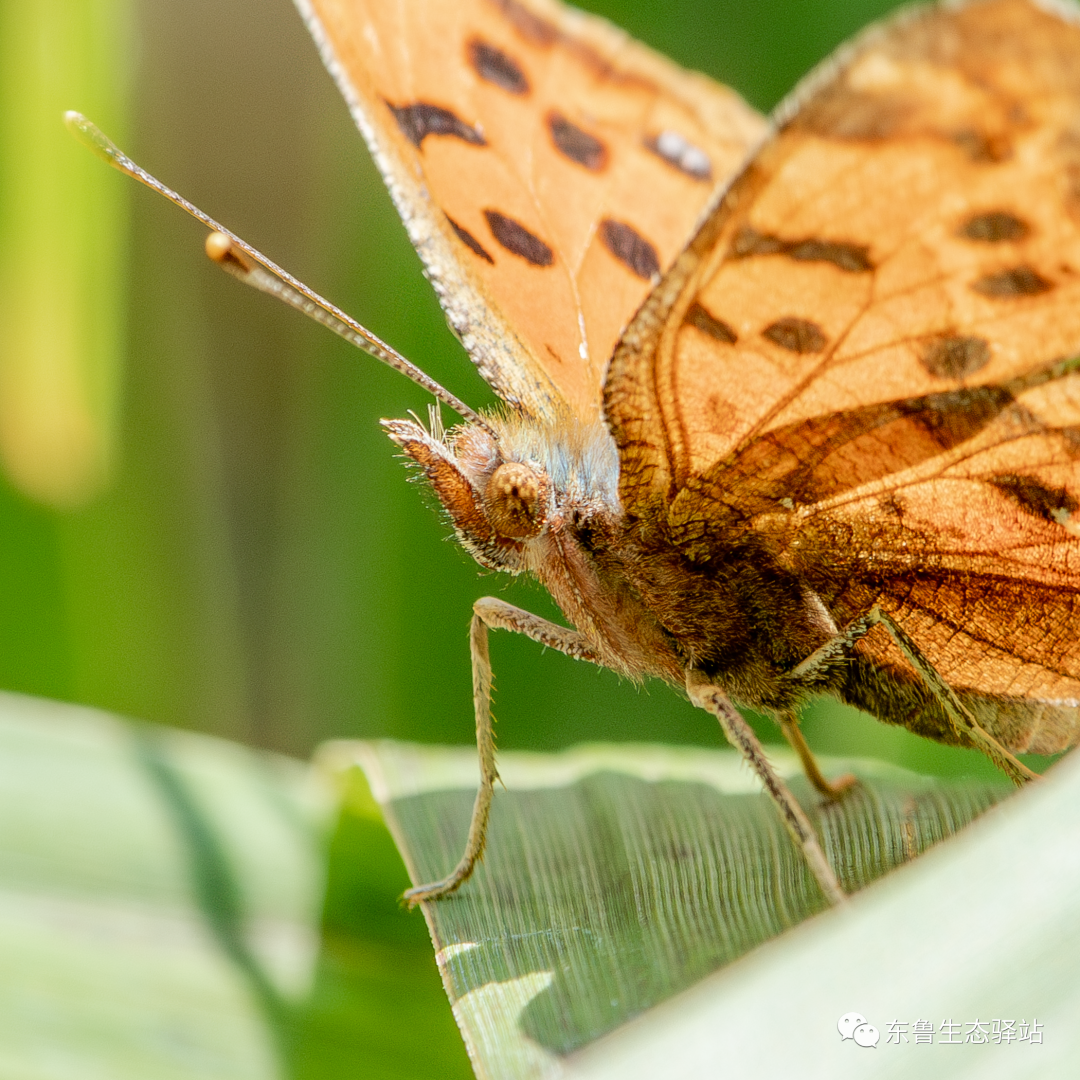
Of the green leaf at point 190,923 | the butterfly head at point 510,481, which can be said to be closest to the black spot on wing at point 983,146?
the butterfly head at point 510,481

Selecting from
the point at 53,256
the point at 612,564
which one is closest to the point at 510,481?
the point at 612,564

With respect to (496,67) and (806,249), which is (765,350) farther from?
(496,67)

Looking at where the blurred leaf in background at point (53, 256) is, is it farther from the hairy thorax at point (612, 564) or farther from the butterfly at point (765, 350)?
the hairy thorax at point (612, 564)

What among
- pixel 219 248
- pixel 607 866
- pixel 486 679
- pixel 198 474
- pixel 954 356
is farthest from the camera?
pixel 198 474

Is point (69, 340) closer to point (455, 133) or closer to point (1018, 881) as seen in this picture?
point (455, 133)

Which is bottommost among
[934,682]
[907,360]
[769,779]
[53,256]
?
[53,256]

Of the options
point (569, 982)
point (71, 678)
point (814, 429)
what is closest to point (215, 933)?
point (569, 982)
